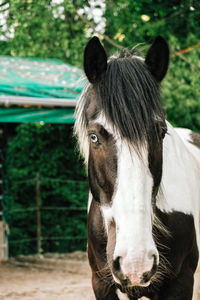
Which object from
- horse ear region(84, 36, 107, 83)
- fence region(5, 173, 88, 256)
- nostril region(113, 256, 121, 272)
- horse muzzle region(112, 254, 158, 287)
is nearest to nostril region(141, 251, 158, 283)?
horse muzzle region(112, 254, 158, 287)

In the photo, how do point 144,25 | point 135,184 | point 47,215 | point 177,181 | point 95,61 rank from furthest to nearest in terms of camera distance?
point 47,215, point 144,25, point 177,181, point 95,61, point 135,184

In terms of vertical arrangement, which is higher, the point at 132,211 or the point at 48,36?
the point at 48,36

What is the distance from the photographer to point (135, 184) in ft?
7.11

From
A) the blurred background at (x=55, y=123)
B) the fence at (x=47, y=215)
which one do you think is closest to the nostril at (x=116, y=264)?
the blurred background at (x=55, y=123)

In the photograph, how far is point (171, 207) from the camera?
111 inches

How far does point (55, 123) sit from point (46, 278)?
2.46m

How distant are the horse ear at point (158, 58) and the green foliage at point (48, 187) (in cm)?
591

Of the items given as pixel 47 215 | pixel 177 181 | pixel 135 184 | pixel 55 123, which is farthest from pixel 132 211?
pixel 47 215

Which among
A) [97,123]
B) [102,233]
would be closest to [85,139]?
[97,123]

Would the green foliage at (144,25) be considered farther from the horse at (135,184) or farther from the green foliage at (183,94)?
the horse at (135,184)

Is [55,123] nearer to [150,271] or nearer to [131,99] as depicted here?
[131,99]

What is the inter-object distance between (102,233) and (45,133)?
19.9 ft

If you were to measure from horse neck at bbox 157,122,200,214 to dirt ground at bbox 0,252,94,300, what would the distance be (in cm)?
267

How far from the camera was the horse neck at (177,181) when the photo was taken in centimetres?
283
